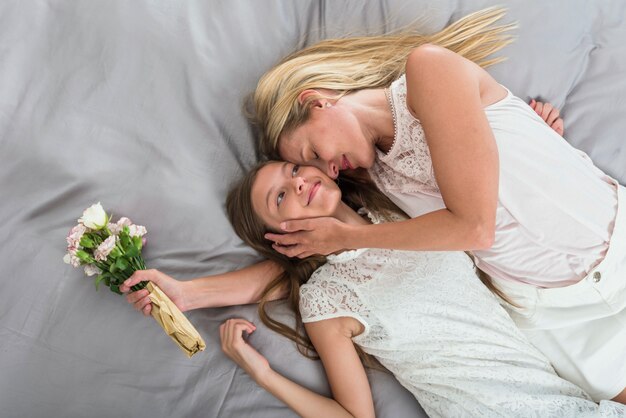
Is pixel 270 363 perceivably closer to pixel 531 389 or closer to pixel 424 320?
pixel 424 320

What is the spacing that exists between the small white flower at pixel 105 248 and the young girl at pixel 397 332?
360mm

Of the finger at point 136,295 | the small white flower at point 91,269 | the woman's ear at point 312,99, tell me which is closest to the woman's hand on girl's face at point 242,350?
the finger at point 136,295

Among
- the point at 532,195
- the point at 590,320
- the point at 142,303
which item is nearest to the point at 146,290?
the point at 142,303

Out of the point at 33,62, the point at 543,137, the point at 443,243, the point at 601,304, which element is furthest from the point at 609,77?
the point at 33,62

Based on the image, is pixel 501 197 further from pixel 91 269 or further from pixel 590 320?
pixel 91 269

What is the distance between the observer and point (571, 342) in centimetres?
167

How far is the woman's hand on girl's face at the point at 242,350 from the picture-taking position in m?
1.58

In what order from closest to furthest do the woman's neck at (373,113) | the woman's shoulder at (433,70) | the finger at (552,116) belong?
1. the woman's shoulder at (433,70)
2. the woman's neck at (373,113)
3. the finger at (552,116)

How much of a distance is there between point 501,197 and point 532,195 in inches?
2.9

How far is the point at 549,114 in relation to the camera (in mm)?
1807

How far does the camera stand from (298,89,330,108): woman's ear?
1.56m

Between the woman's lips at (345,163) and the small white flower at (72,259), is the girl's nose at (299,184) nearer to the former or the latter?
the woman's lips at (345,163)

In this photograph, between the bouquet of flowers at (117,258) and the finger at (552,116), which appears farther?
the finger at (552,116)

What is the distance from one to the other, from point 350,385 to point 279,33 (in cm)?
95
